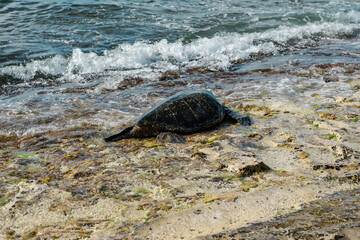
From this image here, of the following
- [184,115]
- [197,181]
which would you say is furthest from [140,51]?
[197,181]

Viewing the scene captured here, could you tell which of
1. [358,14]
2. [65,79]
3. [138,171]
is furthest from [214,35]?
[138,171]

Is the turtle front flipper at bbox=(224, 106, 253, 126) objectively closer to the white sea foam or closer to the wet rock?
the wet rock

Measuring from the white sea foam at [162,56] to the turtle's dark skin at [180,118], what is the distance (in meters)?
3.48

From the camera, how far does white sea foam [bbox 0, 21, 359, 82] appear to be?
8.04m

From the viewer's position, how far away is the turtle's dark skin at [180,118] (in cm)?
427

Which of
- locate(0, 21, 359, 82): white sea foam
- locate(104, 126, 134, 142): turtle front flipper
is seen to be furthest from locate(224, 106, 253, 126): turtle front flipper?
locate(0, 21, 359, 82): white sea foam

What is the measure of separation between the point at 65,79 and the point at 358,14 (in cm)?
1328

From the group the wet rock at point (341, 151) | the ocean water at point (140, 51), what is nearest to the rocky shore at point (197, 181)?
the wet rock at point (341, 151)

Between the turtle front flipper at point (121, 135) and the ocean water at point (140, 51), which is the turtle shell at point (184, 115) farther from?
the ocean water at point (140, 51)

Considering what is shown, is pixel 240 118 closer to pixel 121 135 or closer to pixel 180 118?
pixel 180 118

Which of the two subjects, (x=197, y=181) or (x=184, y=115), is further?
(x=184, y=115)

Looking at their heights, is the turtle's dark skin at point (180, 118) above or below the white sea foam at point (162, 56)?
below

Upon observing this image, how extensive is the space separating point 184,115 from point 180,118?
0.08m

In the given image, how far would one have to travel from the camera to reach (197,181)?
2908 millimetres
